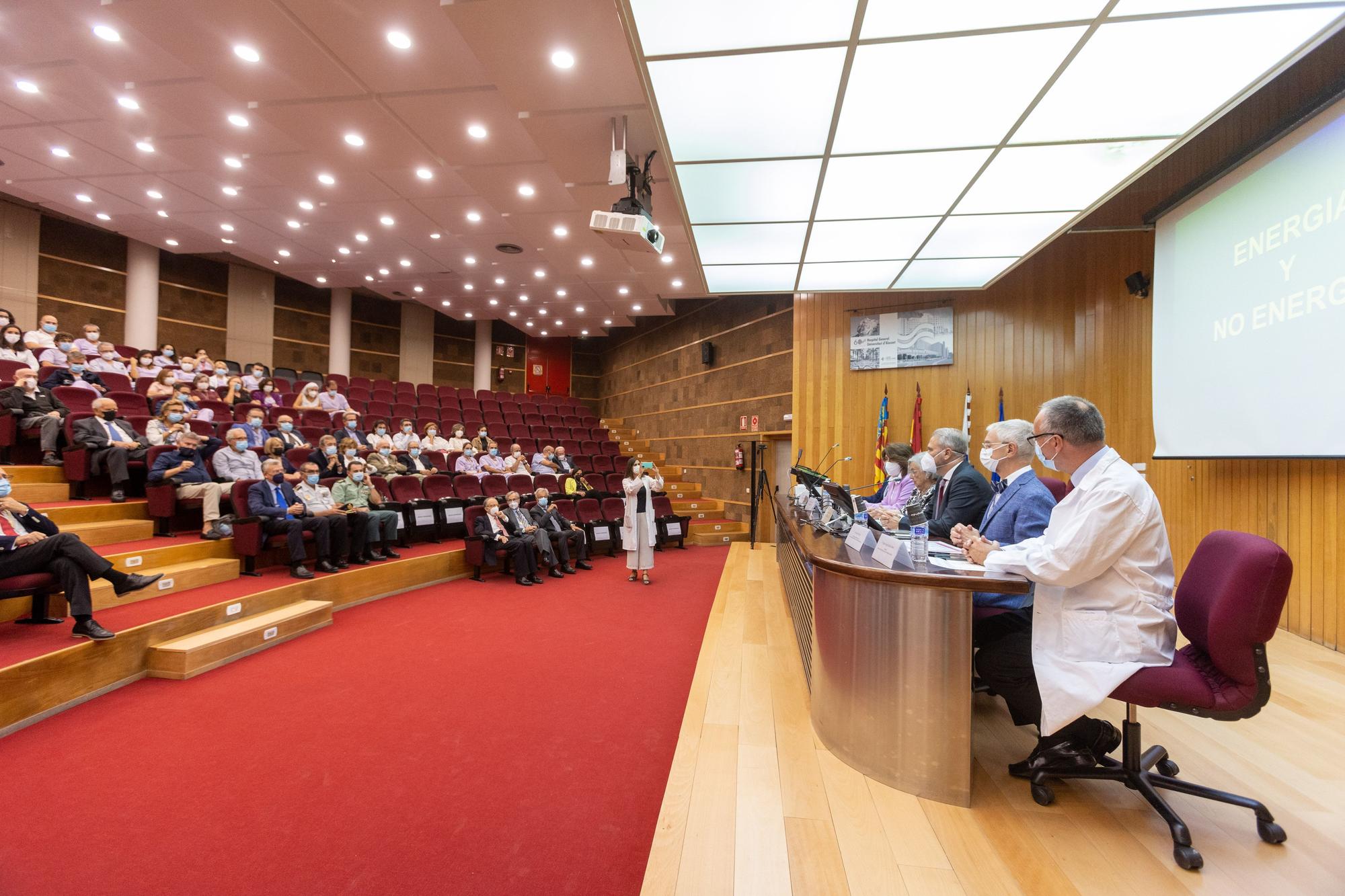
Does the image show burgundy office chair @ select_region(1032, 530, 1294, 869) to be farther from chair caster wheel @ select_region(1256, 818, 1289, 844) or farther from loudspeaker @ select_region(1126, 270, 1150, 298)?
loudspeaker @ select_region(1126, 270, 1150, 298)

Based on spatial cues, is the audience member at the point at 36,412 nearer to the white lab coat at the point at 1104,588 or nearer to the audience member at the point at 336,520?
the audience member at the point at 336,520

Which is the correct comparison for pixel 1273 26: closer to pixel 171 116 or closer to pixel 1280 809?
pixel 1280 809

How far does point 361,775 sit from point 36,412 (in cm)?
483

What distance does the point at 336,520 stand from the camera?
14.2 feet

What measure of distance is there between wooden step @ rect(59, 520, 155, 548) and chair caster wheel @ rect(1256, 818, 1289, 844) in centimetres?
552

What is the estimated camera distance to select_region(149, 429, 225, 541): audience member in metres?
4.06

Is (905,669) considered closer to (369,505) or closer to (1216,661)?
(1216,661)

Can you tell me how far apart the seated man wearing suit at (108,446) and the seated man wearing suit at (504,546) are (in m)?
2.47

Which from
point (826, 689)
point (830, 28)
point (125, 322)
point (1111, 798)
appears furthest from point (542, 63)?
point (125, 322)

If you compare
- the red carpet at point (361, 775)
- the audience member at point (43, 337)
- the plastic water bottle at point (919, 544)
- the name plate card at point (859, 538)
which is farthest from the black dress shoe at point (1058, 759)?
the audience member at point (43, 337)

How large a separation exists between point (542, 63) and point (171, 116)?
3.34 metres

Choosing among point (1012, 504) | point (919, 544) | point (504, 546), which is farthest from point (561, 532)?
point (1012, 504)

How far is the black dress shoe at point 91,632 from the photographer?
252 centimetres

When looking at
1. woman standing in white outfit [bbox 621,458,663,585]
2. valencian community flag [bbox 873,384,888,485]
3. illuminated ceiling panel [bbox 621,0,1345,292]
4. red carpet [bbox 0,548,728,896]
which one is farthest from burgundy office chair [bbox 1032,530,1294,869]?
valencian community flag [bbox 873,384,888,485]
